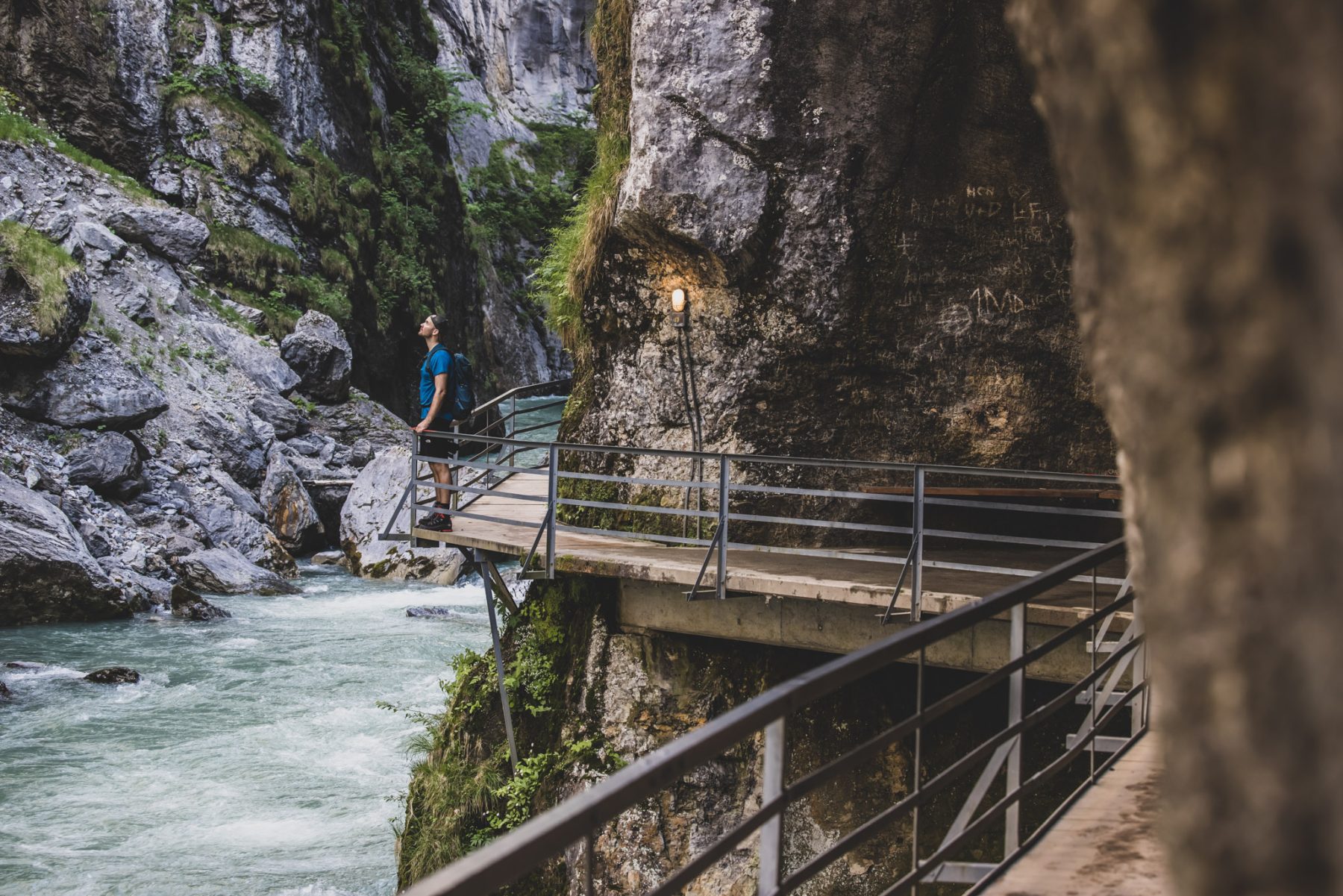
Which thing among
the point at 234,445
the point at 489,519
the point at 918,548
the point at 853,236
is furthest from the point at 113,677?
the point at 918,548

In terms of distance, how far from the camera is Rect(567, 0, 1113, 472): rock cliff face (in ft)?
30.8

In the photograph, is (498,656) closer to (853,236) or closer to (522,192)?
(853,236)

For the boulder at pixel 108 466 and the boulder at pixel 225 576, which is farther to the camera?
the boulder at pixel 108 466

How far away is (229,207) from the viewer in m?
28.7

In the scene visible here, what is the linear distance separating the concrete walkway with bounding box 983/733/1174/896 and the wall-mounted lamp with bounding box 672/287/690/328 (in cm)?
659

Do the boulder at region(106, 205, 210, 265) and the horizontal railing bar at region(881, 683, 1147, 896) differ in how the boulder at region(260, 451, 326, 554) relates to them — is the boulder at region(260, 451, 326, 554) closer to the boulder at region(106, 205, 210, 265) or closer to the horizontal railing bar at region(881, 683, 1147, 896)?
the boulder at region(106, 205, 210, 265)

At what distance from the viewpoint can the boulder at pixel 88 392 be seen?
1920cm

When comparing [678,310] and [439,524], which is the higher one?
[678,310]

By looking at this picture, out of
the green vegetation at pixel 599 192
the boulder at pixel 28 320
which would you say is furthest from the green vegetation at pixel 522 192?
the green vegetation at pixel 599 192

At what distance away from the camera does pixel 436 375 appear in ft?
31.1

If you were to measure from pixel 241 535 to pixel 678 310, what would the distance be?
44.6ft

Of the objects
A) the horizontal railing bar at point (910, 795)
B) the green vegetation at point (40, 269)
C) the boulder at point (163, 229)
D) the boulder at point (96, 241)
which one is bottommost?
the horizontal railing bar at point (910, 795)

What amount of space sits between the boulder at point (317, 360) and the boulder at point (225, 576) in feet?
28.6

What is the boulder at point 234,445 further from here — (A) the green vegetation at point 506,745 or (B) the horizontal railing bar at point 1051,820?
(B) the horizontal railing bar at point 1051,820
